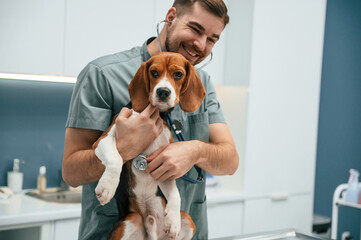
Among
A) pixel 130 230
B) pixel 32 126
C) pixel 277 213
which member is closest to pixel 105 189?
pixel 130 230

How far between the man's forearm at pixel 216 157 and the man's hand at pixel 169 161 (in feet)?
0.27

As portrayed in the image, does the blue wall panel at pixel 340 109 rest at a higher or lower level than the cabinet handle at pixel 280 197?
higher

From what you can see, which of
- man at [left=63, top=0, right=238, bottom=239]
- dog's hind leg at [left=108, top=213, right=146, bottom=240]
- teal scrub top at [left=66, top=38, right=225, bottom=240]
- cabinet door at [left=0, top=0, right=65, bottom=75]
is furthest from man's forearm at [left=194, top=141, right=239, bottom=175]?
cabinet door at [left=0, top=0, right=65, bottom=75]

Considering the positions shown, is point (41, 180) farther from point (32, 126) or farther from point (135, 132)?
point (135, 132)

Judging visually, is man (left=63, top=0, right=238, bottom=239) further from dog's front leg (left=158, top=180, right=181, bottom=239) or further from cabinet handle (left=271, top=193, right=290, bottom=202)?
cabinet handle (left=271, top=193, right=290, bottom=202)

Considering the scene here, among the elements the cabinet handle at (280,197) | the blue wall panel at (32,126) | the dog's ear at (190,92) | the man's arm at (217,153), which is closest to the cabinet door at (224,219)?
the cabinet handle at (280,197)

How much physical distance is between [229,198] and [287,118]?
816 millimetres

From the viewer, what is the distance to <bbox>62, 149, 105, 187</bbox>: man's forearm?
104 cm

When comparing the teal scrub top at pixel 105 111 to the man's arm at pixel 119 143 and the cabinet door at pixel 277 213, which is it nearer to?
the man's arm at pixel 119 143

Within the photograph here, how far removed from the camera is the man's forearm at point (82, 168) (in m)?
1.04

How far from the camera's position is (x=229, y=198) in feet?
9.92

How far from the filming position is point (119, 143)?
0.97 meters

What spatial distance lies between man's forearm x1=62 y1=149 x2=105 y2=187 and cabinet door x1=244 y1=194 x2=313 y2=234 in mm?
2200

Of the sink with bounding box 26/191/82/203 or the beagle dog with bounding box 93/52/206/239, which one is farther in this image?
the sink with bounding box 26/191/82/203
